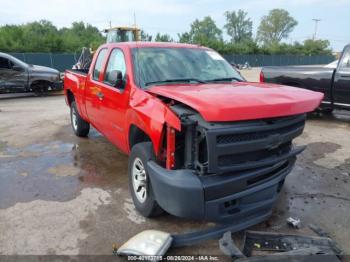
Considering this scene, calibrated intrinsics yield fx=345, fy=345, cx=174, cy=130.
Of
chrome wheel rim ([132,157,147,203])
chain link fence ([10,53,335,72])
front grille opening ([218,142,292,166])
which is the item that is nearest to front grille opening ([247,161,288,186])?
front grille opening ([218,142,292,166])

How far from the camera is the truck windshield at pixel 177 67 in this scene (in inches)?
163

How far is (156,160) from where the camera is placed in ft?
11.1

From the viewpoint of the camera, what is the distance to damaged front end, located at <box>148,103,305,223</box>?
289 cm

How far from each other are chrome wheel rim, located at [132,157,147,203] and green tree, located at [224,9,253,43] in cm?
10785

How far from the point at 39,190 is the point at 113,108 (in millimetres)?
1466

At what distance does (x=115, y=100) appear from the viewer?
441 cm

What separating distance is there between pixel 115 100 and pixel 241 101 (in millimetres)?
1977

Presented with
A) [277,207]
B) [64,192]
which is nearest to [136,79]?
[64,192]

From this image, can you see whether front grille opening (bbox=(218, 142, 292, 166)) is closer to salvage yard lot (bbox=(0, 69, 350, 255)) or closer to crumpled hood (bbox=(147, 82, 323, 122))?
crumpled hood (bbox=(147, 82, 323, 122))

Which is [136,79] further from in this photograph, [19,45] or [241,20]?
[241,20]

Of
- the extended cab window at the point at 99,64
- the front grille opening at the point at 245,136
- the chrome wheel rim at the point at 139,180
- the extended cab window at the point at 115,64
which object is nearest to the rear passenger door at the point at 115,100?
the extended cab window at the point at 115,64

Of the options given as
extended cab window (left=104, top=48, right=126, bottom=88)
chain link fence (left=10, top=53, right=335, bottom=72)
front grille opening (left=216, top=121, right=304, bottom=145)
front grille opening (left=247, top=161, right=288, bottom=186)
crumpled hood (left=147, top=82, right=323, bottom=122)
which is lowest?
chain link fence (left=10, top=53, right=335, bottom=72)

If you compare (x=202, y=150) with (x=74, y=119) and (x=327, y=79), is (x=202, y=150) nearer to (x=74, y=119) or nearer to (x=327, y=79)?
(x=74, y=119)

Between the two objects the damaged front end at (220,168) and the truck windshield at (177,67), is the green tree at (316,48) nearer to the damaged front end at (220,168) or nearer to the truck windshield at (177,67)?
the truck windshield at (177,67)
